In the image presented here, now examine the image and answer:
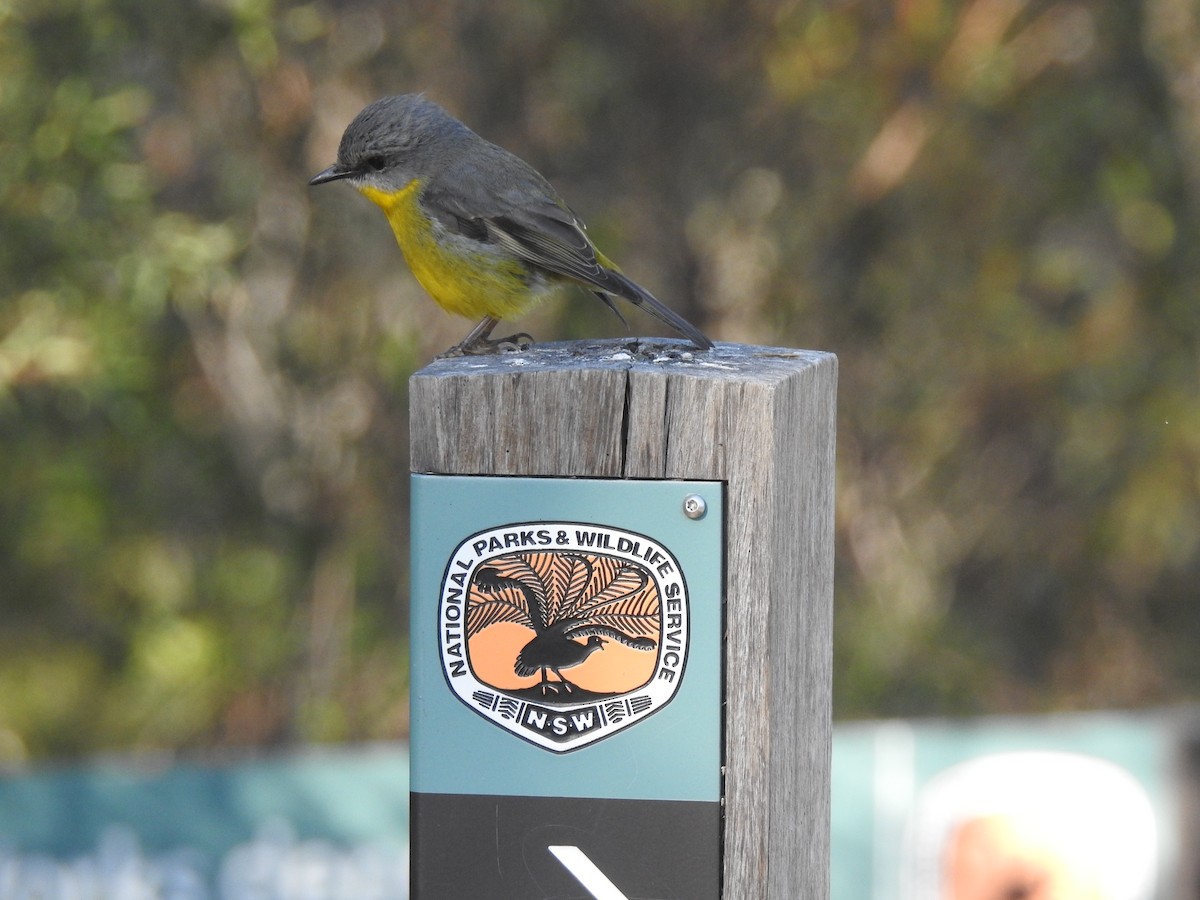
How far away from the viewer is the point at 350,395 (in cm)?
782

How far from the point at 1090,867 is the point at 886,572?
10.1ft

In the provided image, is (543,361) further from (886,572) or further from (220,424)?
(886,572)

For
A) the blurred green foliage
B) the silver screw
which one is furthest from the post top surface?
the blurred green foliage

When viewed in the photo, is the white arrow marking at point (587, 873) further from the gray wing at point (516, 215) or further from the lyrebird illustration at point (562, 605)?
the gray wing at point (516, 215)

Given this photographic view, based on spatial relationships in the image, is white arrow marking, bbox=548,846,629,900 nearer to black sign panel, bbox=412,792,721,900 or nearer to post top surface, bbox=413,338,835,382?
black sign panel, bbox=412,792,721,900

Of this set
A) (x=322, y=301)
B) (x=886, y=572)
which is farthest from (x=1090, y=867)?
(x=322, y=301)

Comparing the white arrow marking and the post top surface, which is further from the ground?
the post top surface

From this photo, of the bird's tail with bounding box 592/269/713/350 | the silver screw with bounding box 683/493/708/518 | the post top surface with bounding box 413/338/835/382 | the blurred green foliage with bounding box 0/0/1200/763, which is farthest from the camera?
the blurred green foliage with bounding box 0/0/1200/763

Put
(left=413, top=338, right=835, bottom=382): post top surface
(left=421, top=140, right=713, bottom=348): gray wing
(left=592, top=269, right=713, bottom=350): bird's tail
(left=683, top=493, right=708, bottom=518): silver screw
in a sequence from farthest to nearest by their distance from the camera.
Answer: (left=421, top=140, right=713, bottom=348): gray wing < (left=592, top=269, right=713, bottom=350): bird's tail < (left=413, top=338, right=835, bottom=382): post top surface < (left=683, top=493, right=708, bottom=518): silver screw

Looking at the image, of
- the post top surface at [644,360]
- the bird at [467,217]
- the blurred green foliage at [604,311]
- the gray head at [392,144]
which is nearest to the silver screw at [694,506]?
the post top surface at [644,360]

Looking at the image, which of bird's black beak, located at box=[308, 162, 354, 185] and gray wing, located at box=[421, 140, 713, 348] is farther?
bird's black beak, located at box=[308, 162, 354, 185]

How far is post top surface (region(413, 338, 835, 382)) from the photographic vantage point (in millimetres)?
1985

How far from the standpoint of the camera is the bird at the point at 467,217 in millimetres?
4031

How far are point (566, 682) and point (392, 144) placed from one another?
2.91m
